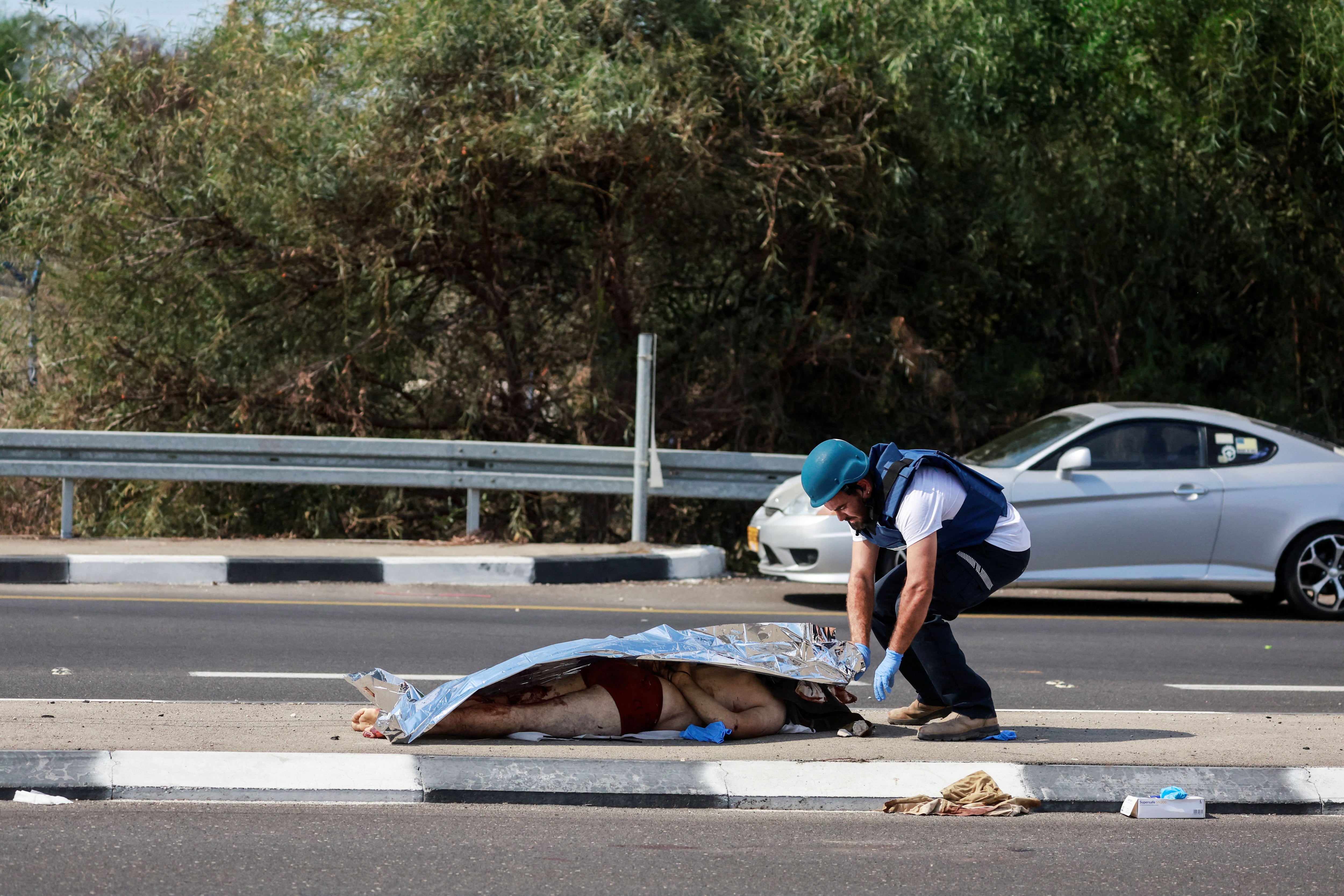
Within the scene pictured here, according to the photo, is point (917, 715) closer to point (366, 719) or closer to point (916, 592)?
point (916, 592)

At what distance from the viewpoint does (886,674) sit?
16.6 feet

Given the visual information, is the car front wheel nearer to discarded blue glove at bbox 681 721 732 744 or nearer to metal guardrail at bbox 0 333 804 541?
metal guardrail at bbox 0 333 804 541

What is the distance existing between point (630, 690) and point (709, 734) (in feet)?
1.10

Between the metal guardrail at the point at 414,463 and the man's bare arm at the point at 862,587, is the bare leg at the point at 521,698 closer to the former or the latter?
the man's bare arm at the point at 862,587

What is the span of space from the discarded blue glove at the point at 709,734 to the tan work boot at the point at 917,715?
78 centimetres

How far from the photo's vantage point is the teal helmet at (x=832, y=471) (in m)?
5.09

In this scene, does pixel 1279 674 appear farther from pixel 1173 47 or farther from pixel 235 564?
pixel 1173 47

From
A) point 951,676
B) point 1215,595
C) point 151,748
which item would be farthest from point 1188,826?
point 1215,595

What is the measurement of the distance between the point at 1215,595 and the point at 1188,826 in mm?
7516

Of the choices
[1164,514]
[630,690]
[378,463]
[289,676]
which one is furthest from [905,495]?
[378,463]

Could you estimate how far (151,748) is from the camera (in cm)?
490

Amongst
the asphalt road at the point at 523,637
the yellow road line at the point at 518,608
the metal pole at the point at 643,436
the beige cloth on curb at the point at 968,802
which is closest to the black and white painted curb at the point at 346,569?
the asphalt road at the point at 523,637

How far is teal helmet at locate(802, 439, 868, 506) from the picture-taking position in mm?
5090

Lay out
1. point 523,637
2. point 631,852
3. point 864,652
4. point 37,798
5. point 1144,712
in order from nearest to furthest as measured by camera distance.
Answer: point 631,852 < point 37,798 < point 864,652 < point 1144,712 < point 523,637
